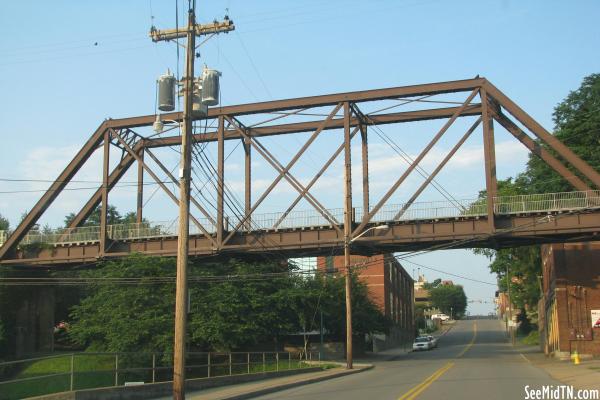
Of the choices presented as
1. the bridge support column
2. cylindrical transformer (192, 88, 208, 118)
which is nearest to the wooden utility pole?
cylindrical transformer (192, 88, 208, 118)

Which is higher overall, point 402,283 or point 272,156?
point 272,156

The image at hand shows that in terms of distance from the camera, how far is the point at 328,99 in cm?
4712

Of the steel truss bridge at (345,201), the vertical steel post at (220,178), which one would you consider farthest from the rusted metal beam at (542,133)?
the vertical steel post at (220,178)

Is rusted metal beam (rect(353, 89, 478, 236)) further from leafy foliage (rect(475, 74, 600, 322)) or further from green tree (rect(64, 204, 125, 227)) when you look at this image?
green tree (rect(64, 204, 125, 227))

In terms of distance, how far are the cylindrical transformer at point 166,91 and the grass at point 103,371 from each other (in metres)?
7.40

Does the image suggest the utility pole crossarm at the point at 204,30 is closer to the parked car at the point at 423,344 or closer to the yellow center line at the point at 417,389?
the yellow center line at the point at 417,389

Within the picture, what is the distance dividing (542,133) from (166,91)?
29172 millimetres

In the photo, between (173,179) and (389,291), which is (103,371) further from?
(389,291)

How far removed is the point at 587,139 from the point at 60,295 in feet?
169

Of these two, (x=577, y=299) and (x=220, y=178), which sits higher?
(x=220, y=178)

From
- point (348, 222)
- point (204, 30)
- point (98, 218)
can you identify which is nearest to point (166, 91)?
point (204, 30)

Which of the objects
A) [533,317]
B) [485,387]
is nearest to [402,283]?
[533,317]

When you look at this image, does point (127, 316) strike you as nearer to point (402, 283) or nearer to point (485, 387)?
point (485, 387)

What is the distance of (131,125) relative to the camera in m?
51.5
